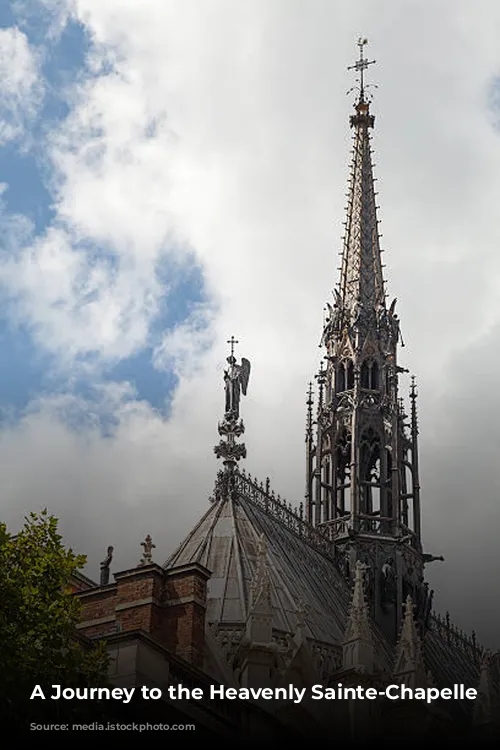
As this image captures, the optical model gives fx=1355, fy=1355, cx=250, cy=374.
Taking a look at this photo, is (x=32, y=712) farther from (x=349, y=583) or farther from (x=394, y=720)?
(x=349, y=583)

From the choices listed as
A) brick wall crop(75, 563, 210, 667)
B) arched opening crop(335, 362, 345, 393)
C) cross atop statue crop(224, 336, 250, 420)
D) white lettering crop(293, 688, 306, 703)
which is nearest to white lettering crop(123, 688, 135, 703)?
brick wall crop(75, 563, 210, 667)

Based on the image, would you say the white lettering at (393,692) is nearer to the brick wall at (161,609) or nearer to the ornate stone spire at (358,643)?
the ornate stone spire at (358,643)

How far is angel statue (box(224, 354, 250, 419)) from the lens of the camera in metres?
48.9

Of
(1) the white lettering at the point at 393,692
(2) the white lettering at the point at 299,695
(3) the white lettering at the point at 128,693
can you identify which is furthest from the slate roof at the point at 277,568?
(3) the white lettering at the point at 128,693

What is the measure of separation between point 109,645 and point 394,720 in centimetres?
1260

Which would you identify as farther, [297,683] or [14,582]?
[297,683]

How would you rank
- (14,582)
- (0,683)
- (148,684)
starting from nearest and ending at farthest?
(0,683) → (14,582) → (148,684)

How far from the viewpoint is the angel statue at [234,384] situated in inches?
1924

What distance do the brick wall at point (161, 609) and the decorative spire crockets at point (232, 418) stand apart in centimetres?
1512

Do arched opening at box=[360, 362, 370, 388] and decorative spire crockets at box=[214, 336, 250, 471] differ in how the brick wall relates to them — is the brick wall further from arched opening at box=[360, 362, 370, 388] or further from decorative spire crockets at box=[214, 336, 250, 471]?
arched opening at box=[360, 362, 370, 388]

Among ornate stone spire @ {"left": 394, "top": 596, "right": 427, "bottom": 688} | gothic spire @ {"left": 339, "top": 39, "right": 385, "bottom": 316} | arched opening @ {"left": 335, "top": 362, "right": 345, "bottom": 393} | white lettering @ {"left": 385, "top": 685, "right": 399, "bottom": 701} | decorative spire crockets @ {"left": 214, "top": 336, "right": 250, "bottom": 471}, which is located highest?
gothic spire @ {"left": 339, "top": 39, "right": 385, "bottom": 316}

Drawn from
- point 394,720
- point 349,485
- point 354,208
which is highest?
point 354,208

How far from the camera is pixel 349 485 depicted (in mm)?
58031

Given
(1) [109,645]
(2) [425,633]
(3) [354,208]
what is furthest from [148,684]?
(3) [354,208]
